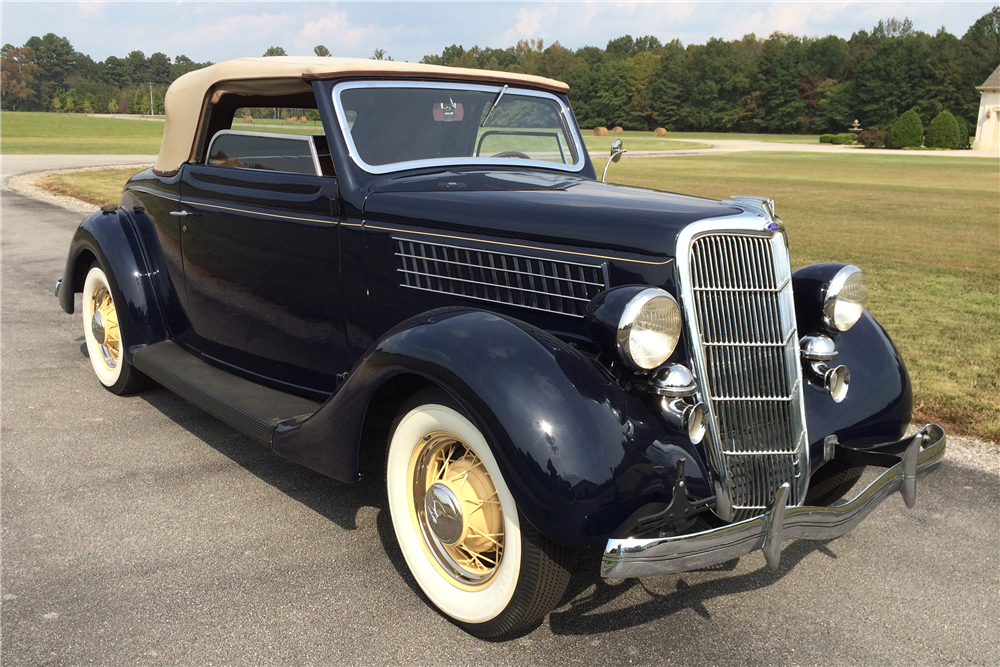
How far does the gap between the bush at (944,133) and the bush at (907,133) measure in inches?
47.5

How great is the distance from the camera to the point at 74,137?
43.2 metres

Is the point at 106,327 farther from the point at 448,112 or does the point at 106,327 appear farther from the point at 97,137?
the point at 97,137

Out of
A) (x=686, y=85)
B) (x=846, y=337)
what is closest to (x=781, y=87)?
(x=686, y=85)

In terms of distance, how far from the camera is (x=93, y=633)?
2.48 metres

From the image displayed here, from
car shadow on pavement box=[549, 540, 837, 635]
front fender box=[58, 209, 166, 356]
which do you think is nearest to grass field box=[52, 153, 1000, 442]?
car shadow on pavement box=[549, 540, 837, 635]

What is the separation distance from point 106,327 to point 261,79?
6.45 feet

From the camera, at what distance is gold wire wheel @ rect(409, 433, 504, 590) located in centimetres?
A: 255

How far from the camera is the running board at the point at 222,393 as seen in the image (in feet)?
11.0

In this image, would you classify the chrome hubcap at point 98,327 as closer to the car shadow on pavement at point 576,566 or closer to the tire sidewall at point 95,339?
the tire sidewall at point 95,339

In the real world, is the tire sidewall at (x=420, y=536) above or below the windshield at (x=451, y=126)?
below

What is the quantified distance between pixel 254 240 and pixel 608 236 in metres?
1.86

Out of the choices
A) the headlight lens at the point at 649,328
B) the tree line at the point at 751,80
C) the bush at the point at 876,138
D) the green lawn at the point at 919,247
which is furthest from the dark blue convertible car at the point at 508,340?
the tree line at the point at 751,80

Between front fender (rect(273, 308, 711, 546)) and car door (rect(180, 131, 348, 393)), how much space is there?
3.16 feet

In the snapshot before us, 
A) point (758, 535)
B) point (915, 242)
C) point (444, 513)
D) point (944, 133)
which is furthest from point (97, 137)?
point (944, 133)
